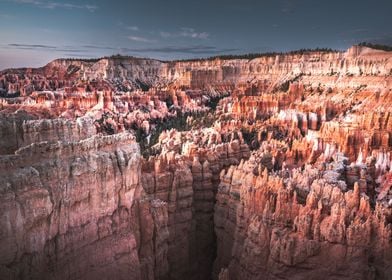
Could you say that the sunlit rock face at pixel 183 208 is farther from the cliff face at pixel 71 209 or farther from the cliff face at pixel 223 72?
the cliff face at pixel 223 72

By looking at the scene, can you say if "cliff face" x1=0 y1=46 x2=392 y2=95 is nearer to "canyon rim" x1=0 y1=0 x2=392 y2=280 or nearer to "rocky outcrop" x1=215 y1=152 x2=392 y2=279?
"canyon rim" x1=0 y1=0 x2=392 y2=280

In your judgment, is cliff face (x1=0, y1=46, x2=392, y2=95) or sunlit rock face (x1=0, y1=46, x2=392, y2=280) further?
cliff face (x1=0, y1=46, x2=392, y2=95)

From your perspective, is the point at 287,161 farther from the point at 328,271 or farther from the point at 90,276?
the point at 90,276

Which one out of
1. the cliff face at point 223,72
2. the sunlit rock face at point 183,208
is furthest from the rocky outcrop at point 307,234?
the cliff face at point 223,72

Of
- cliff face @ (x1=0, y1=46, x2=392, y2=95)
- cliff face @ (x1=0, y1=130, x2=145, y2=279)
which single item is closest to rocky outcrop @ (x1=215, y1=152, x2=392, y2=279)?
cliff face @ (x1=0, y1=130, x2=145, y2=279)

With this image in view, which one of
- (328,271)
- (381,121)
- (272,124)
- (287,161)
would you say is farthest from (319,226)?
(272,124)

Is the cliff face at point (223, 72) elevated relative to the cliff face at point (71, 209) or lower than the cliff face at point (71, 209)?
elevated

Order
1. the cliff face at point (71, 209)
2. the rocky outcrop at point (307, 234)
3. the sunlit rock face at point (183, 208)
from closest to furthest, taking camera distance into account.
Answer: the cliff face at point (71, 209) < the sunlit rock face at point (183, 208) < the rocky outcrop at point (307, 234)

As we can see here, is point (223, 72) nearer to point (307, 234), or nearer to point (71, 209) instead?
point (307, 234)

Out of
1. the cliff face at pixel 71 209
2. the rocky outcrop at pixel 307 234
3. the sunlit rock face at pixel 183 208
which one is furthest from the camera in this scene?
the rocky outcrop at pixel 307 234

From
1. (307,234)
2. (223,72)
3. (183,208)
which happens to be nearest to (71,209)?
(307,234)

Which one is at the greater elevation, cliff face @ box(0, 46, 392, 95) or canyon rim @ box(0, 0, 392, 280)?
cliff face @ box(0, 46, 392, 95)
